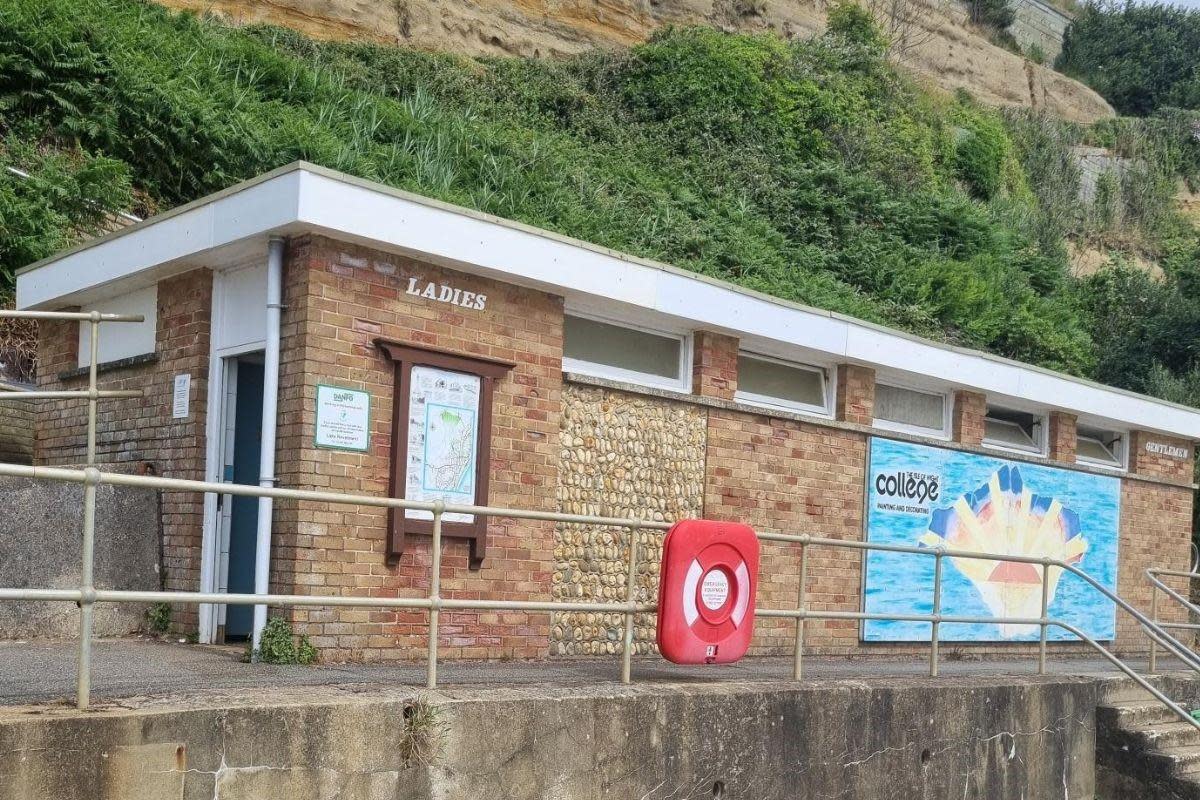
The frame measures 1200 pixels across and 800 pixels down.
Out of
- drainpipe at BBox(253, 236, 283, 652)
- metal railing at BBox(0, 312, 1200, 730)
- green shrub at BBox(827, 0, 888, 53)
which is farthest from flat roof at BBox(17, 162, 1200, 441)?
green shrub at BBox(827, 0, 888, 53)

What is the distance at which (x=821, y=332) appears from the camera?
38.9ft

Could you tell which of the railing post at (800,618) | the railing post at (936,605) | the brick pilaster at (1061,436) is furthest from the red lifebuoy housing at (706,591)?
the brick pilaster at (1061,436)

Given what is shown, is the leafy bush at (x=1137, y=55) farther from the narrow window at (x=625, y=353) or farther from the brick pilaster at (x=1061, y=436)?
the narrow window at (x=625, y=353)

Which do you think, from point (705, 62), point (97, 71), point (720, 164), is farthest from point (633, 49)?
point (97, 71)

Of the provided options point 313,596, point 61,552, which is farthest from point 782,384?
point 313,596

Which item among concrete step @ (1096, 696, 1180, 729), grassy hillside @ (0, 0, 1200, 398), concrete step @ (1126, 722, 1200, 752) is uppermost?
grassy hillside @ (0, 0, 1200, 398)

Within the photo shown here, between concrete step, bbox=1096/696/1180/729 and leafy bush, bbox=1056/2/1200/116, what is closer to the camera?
concrete step, bbox=1096/696/1180/729

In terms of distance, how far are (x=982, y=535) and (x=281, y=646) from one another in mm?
8041

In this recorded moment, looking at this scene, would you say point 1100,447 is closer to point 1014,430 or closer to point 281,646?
point 1014,430

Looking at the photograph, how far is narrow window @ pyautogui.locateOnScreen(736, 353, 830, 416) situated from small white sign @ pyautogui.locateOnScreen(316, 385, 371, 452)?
3969mm

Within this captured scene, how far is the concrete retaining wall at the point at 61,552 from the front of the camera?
8.71 meters

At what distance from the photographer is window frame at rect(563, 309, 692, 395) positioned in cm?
1045

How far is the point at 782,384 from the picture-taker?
12.1 meters

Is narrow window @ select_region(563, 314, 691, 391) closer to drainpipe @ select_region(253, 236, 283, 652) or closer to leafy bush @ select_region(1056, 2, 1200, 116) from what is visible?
drainpipe @ select_region(253, 236, 283, 652)
